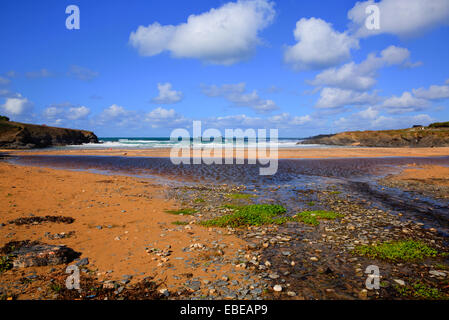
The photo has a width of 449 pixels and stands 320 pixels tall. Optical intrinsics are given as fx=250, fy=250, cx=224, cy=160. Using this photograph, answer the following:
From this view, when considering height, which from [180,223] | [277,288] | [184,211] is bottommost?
[277,288]

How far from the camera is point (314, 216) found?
11.9 metres

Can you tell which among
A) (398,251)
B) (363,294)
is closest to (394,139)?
(398,251)

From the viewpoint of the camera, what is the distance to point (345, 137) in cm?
9762

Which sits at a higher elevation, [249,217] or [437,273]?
[249,217]

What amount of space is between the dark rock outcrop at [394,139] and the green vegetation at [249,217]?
89.0 meters

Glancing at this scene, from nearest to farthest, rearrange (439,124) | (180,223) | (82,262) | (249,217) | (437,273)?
(437,273) < (82,262) < (180,223) < (249,217) < (439,124)

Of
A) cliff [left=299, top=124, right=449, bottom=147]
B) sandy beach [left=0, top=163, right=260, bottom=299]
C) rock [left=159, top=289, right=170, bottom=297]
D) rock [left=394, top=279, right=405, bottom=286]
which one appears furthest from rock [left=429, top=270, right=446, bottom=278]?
cliff [left=299, top=124, right=449, bottom=147]

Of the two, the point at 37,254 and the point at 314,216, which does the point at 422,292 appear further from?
the point at 37,254

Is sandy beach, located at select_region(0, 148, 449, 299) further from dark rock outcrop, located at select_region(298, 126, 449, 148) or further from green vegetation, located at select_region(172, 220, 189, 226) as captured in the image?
dark rock outcrop, located at select_region(298, 126, 449, 148)

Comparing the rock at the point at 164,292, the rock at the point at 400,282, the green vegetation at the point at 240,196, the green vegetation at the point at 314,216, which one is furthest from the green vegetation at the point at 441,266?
the green vegetation at the point at 240,196

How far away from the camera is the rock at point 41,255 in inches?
268

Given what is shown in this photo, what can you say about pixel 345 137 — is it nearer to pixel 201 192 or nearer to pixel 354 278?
pixel 201 192

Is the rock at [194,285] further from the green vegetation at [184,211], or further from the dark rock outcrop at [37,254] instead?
the green vegetation at [184,211]

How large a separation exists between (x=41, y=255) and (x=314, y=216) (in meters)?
10.6
